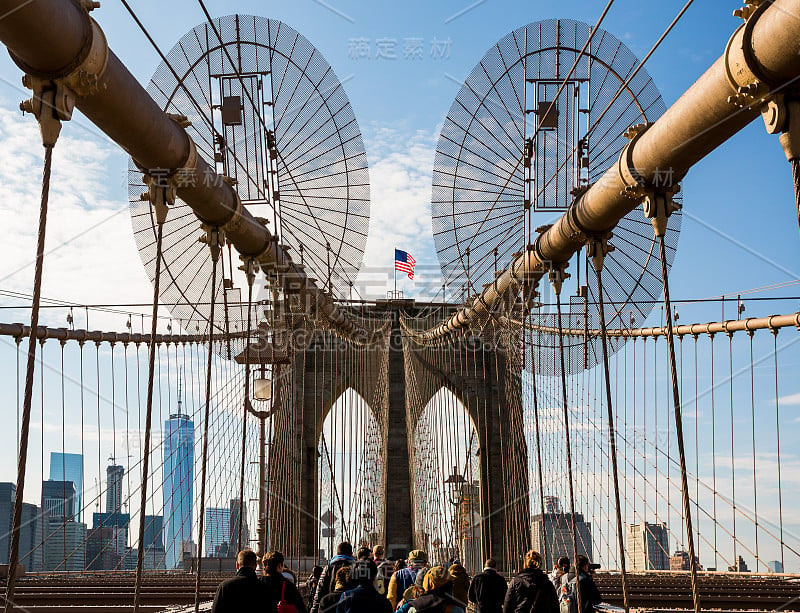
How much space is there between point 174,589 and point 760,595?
8.55m

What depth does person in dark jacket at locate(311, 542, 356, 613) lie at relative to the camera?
23.6 ft

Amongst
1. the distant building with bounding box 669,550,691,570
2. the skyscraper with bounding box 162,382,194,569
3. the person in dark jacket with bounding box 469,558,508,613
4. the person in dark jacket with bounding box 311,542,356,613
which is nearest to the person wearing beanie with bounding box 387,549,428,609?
the person in dark jacket with bounding box 469,558,508,613

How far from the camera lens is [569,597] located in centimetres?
834

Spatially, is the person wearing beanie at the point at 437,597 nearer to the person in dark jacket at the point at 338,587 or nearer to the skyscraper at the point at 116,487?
the person in dark jacket at the point at 338,587

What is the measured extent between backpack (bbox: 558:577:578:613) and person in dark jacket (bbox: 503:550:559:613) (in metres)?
0.73

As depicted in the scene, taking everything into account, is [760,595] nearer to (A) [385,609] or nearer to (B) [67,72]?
(A) [385,609]

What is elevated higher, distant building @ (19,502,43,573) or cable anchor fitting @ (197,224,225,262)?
cable anchor fitting @ (197,224,225,262)

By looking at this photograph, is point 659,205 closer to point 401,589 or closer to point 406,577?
point 406,577

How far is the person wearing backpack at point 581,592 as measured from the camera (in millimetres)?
8094

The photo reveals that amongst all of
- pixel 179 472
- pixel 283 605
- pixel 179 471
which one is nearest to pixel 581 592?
pixel 283 605

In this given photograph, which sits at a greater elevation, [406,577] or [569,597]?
[406,577]

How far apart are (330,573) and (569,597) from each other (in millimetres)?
2437

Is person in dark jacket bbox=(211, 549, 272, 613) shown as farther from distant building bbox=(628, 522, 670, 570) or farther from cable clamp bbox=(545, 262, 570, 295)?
distant building bbox=(628, 522, 670, 570)

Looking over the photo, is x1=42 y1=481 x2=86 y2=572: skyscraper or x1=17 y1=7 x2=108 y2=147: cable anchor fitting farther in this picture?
x1=42 y1=481 x2=86 y2=572: skyscraper
